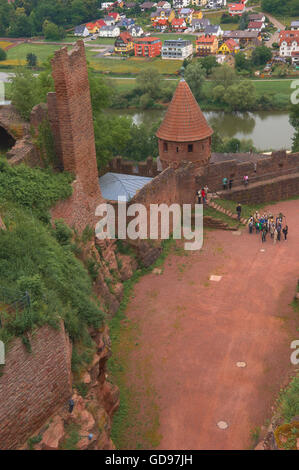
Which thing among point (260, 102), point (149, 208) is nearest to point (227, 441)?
point (149, 208)

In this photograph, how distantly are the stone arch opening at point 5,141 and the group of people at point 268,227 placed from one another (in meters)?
9.39

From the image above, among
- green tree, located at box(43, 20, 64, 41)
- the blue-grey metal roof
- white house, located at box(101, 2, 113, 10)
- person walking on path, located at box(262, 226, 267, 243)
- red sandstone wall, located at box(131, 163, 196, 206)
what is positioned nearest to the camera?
red sandstone wall, located at box(131, 163, 196, 206)

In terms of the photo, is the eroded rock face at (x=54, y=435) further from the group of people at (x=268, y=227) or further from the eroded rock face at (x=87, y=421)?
the group of people at (x=268, y=227)

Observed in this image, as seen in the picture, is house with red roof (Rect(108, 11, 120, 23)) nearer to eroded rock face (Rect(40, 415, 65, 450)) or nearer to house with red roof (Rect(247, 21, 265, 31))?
house with red roof (Rect(247, 21, 265, 31))

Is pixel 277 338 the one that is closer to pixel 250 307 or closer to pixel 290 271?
pixel 250 307

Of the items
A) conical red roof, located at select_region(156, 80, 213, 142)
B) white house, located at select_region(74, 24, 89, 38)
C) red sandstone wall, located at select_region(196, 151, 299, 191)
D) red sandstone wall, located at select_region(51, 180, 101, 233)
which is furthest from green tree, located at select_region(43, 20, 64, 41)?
red sandstone wall, located at select_region(51, 180, 101, 233)

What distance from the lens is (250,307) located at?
16.4 metres

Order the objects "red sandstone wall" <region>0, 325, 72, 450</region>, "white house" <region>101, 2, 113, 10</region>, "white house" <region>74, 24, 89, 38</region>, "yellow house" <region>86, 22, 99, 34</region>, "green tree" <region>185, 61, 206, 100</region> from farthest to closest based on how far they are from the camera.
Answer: "white house" <region>101, 2, 113, 10</region>, "yellow house" <region>86, 22, 99, 34</region>, "white house" <region>74, 24, 89, 38</region>, "green tree" <region>185, 61, 206, 100</region>, "red sandstone wall" <region>0, 325, 72, 450</region>

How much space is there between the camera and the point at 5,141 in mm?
19328

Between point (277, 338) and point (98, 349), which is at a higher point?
point (98, 349)

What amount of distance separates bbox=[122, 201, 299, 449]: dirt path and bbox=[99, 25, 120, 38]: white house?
77.1 metres

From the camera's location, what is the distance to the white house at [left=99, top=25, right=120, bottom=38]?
89.5 metres

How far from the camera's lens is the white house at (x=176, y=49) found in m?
72.2
